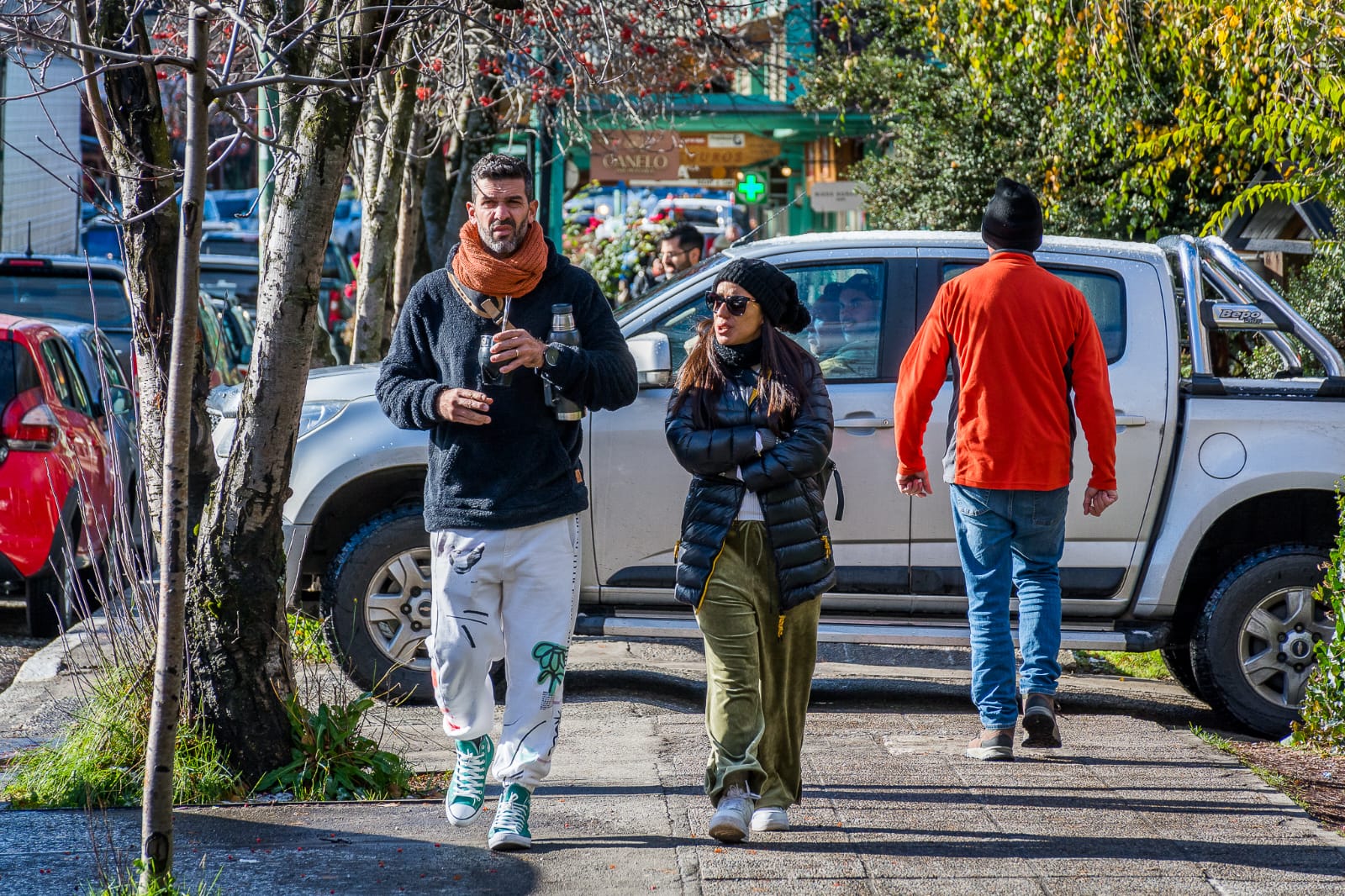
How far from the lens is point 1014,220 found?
5.43 metres

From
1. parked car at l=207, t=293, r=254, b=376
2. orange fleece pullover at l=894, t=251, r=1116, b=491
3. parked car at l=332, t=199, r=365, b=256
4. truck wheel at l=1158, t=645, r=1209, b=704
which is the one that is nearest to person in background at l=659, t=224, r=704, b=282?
truck wheel at l=1158, t=645, r=1209, b=704

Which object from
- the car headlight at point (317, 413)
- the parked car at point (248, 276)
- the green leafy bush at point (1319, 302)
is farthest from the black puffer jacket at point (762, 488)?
the parked car at point (248, 276)

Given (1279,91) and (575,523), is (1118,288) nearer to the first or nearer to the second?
(1279,91)

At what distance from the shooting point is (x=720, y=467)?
4508 millimetres

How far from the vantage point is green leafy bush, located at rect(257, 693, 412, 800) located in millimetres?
4781

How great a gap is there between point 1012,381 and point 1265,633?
5.89ft

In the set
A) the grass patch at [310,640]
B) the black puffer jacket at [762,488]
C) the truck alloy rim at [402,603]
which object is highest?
the black puffer jacket at [762,488]

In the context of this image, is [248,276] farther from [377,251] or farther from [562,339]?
[562,339]

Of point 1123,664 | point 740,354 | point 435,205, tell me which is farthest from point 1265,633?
point 435,205

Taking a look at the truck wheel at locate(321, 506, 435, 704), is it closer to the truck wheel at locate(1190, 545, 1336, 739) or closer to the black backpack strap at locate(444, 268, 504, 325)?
the black backpack strap at locate(444, 268, 504, 325)

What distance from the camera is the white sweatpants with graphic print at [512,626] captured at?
432cm

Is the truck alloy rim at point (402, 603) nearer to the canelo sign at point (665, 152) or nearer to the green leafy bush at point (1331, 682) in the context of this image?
the green leafy bush at point (1331, 682)

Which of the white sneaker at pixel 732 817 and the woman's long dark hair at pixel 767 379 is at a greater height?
the woman's long dark hair at pixel 767 379

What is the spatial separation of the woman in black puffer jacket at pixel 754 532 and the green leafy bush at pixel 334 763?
1.10 metres
